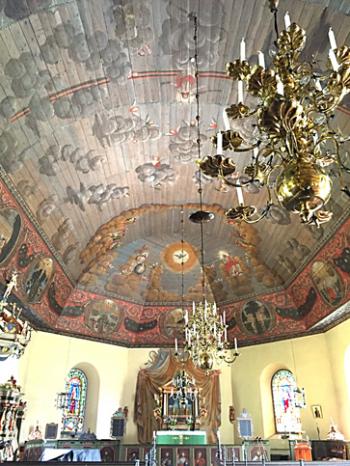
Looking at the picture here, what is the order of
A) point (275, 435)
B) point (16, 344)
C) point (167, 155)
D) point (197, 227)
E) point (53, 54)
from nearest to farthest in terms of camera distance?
1. point (53, 54)
2. point (16, 344)
3. point (167, 155)
4. point (275, 435)
5. point (197, 227)

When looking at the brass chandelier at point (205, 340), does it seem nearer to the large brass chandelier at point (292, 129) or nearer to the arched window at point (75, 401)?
the large brass chandelier at point (292, 129)

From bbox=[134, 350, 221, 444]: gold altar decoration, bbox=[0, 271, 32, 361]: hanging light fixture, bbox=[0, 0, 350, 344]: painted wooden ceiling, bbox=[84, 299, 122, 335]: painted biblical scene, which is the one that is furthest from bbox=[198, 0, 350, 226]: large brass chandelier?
bbox=[134, 350, 221, 444]: gold altar decoration

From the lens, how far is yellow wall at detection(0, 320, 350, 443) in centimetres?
1227

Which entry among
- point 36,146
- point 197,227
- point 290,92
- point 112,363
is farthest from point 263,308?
point 290,92

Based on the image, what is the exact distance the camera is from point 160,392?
14234 millimetres

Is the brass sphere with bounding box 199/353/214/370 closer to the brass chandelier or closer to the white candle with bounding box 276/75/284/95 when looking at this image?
the brass chandelier

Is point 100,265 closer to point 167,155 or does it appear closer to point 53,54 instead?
point 167,155

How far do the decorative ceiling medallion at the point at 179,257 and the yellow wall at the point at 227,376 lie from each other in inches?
142

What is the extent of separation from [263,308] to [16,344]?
29.1 ft

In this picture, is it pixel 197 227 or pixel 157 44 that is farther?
pixel 197 227

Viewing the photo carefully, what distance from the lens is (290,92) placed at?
3.34m

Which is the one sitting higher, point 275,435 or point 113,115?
point 113,115

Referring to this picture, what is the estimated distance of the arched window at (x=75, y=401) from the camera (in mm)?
13484

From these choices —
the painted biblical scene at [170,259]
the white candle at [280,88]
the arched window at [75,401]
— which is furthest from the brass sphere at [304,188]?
the arched window at [75,401]
